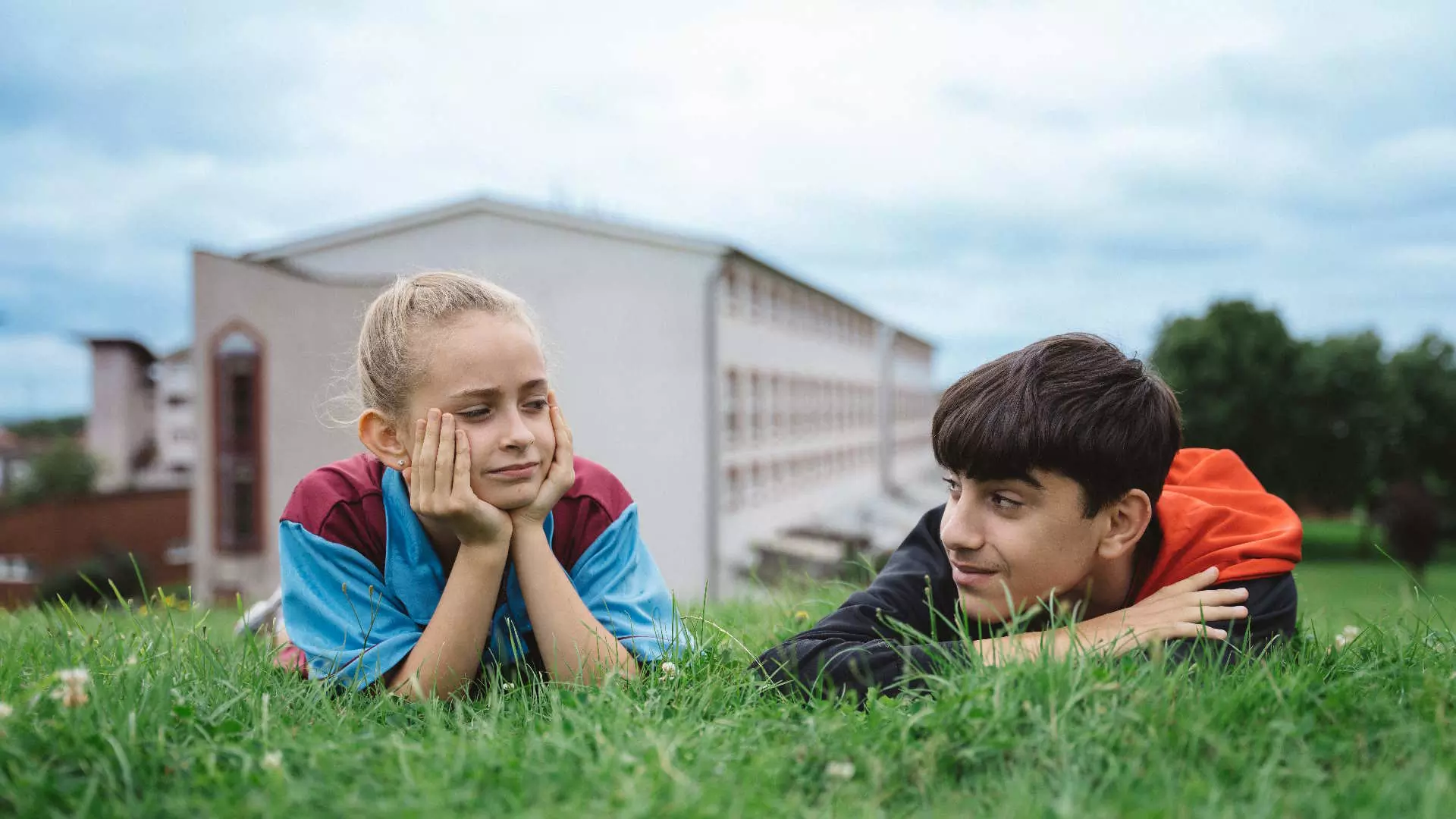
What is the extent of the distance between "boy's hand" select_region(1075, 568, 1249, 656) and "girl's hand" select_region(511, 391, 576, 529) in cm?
151

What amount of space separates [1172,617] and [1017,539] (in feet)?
1.47

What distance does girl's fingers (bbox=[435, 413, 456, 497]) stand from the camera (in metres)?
2.80

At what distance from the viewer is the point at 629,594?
3227 mm

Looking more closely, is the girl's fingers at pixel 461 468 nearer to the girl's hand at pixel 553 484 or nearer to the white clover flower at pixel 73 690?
the girl's hand at pixel 553 484

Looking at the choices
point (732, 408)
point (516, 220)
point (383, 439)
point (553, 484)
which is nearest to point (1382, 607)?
point (553, 484)

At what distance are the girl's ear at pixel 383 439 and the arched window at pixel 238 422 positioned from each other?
31717 mm

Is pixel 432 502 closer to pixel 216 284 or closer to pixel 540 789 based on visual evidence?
pixel 540 789

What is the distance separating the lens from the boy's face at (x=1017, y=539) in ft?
9.08

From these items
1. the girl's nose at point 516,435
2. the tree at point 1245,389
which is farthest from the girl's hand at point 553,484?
the tree at point 1245,389

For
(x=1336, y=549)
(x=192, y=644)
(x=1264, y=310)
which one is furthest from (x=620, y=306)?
(x=1336, y=549)

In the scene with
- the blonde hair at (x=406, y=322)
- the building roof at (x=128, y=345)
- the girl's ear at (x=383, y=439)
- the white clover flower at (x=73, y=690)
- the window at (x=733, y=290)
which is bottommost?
the white clover flower at (x=73, y=690)

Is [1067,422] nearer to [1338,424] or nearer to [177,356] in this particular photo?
[1338,424]

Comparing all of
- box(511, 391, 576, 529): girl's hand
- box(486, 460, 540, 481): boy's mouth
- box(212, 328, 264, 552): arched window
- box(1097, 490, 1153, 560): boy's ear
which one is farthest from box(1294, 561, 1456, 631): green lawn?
→ box(212, 328, 264, 552): arched window

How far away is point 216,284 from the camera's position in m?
31.3
